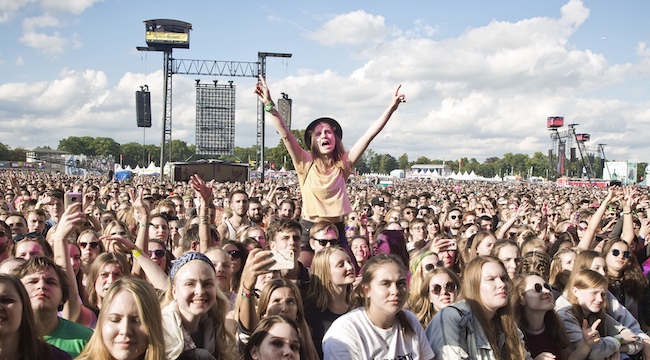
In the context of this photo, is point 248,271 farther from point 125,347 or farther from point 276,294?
point 125,347

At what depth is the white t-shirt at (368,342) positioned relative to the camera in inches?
129

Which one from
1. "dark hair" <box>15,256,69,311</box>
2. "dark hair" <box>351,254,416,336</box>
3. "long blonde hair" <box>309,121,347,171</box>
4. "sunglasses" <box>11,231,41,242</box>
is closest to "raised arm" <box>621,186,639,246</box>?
"long blonde hair" <box>309,121,347,171</box>

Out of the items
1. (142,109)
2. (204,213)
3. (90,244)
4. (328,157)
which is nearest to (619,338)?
(328,157)

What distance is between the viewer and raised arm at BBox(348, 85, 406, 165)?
5.41 m

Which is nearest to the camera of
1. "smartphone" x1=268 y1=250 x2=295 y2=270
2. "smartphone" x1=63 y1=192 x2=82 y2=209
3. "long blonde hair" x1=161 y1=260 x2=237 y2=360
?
"smartphone" x1=268 y1=250 x2=295 y2=270

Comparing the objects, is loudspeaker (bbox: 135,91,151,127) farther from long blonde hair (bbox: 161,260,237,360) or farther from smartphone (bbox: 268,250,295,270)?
smartphone (bbox: 268,250,295,270)

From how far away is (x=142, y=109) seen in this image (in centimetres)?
3731

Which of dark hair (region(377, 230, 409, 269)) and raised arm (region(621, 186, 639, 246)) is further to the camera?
raised arm (region(621, 186, 639, 246))

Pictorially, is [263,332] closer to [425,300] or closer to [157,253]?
[425,300]

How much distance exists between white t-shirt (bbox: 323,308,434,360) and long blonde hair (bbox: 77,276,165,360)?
1041mm

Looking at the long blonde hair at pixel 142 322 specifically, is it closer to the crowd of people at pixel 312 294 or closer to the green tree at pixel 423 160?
the crowd of people at pixel 312 294

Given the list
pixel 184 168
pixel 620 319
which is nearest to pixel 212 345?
pixel 620 319

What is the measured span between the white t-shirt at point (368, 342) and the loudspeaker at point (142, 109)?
1419 inches

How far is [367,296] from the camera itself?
11.5 ft
